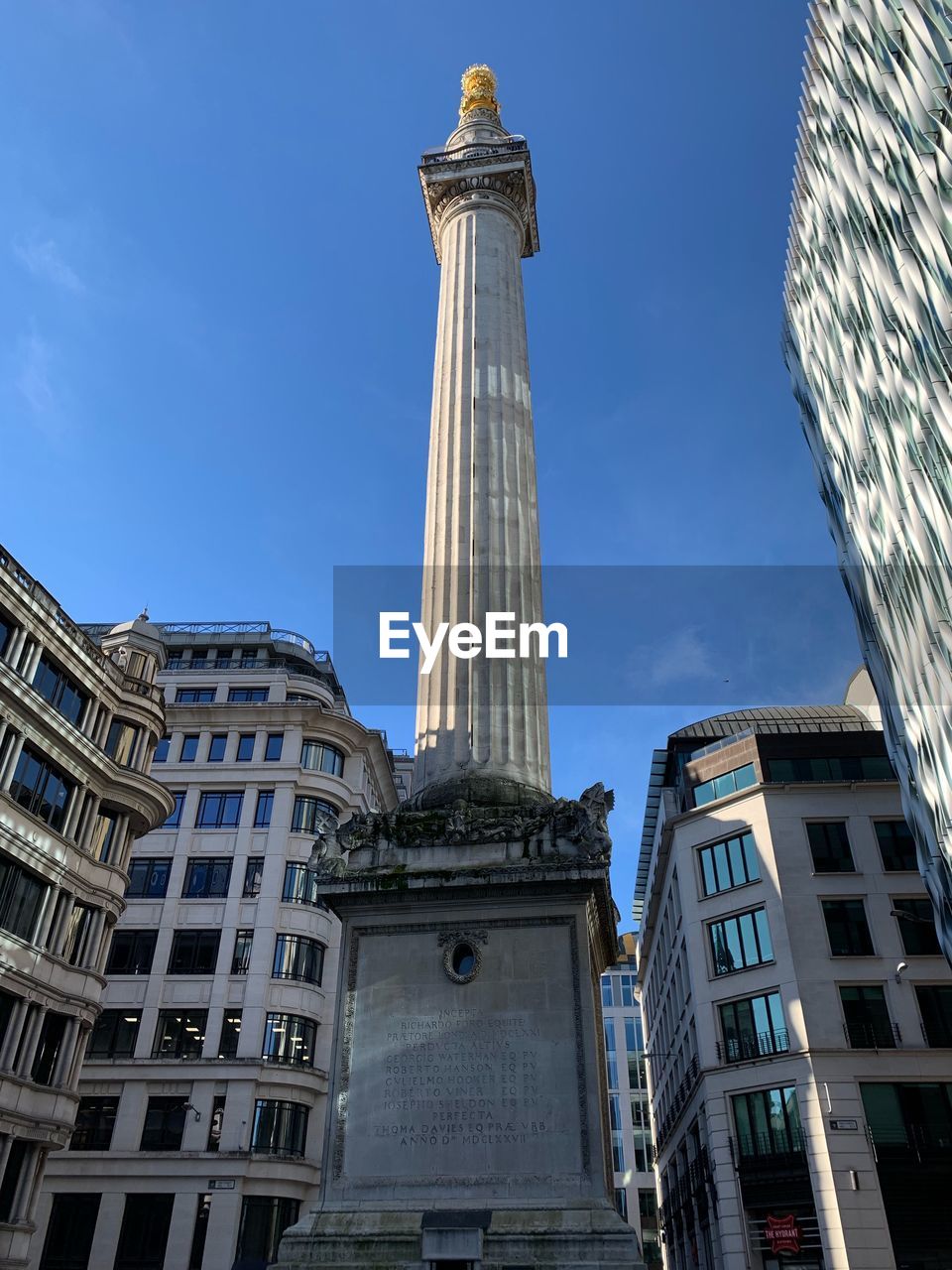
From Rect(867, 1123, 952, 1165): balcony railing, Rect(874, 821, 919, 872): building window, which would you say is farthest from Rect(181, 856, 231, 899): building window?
Rect(874, 821, 919, 872): building window

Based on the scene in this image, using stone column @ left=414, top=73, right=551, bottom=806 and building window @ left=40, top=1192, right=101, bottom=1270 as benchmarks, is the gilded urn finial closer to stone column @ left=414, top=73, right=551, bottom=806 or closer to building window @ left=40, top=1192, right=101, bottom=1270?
stone column @ left=414, top=73, right=551, bottom=806

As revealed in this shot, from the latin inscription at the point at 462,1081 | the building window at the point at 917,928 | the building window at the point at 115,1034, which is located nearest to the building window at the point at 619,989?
the building window at the point at 917,928

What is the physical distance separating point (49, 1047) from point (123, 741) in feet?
42.7

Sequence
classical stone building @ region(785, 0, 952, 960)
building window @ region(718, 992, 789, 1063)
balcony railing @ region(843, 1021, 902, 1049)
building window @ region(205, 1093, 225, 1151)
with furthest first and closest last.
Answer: building window @ region(205, 1093, 225, 1151) < building window @ region(718, 992, 789, 1063) < balcony railing @ region(843, 1021, 902, 1049) < classical stone building @ region(785, 0, 952, 960)

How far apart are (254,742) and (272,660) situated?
9.52 meters

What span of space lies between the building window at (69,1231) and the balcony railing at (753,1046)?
2959 cm

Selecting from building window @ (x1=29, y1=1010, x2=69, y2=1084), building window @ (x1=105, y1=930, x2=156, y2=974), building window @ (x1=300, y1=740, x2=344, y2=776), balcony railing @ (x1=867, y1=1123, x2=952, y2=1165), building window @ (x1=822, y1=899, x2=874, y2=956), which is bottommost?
balcony railing @ (x1=867, y1=1123, x2=952, y2=1165)

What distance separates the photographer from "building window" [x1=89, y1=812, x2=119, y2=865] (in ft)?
138

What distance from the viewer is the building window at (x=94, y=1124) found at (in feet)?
152

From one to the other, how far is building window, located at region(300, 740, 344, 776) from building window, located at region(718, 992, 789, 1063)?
2530 centimetres

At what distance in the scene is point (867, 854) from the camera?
45219 mm

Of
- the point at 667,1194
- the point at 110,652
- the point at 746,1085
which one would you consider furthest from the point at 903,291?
the point at 667,1194

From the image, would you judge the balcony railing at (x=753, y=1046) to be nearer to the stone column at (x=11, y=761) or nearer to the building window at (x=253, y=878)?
the building window at (x=253, y=878)

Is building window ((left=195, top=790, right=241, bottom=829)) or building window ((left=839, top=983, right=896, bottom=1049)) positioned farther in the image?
building window ((left=195, top=790, right=241, bottom=829))
